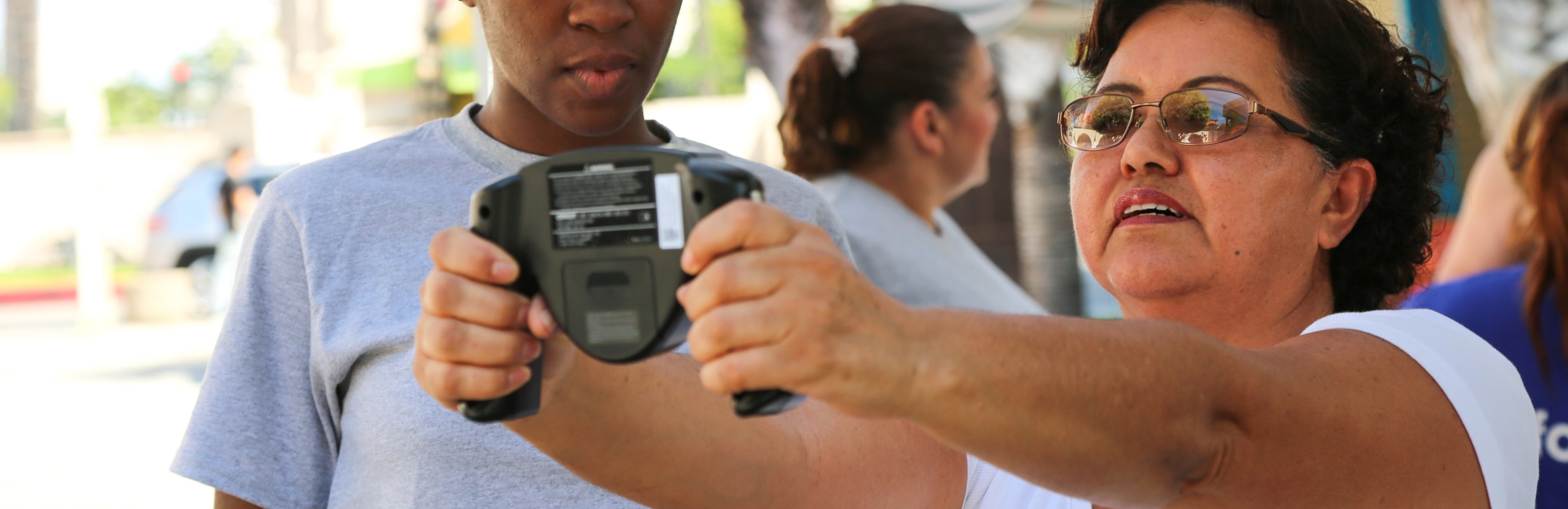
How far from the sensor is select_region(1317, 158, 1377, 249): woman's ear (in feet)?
5.72

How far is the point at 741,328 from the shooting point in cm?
88

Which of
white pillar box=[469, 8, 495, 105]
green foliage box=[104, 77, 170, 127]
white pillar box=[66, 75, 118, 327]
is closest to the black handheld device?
white pillar box=[469, 8, 495, 105]

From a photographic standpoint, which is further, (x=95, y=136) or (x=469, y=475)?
(x=95, y=136)

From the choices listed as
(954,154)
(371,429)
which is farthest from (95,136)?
(371,429)

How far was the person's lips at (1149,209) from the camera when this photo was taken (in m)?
1.65

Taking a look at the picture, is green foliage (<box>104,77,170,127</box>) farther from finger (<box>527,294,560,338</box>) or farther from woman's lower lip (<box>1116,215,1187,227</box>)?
finger (<box>527,294,560,338</box>)

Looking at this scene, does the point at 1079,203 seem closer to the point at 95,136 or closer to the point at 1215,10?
the point at 1215,10

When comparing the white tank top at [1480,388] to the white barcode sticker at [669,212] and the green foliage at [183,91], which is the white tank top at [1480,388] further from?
the green foliage at [183,91]

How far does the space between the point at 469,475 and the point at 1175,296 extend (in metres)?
Result: 0.95

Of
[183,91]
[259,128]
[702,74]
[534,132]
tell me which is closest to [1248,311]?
[534,132]

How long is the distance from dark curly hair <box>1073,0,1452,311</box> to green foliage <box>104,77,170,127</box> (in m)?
31.5

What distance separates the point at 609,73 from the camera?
5.41ft

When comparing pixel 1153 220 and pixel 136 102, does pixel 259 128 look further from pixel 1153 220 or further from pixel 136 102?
pixel 1153 220

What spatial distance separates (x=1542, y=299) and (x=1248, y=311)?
→ 144 centimetres
